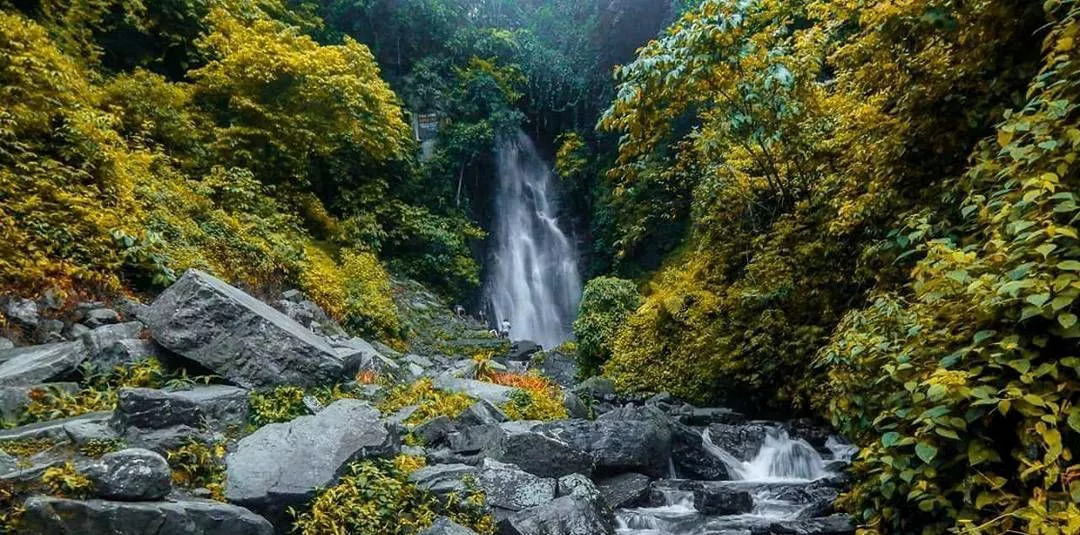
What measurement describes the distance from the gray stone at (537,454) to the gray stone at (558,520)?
0.86 metres

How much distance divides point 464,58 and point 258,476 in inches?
865

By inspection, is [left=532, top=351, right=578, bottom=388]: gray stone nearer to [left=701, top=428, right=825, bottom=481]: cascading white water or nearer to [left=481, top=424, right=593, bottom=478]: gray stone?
[left=701, top=428, right=825, bottom=481]: cascading white water

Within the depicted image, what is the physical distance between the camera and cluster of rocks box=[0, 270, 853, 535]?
12.4ft

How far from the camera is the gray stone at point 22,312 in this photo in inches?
221

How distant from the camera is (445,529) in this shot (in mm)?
4297

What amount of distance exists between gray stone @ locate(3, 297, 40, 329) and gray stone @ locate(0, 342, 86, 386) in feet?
1.29

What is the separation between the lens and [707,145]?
800cm

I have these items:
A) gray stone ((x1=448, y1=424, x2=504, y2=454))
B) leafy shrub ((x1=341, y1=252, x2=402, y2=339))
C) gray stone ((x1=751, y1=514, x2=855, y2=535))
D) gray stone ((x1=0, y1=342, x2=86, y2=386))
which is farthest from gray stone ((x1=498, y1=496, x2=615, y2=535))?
leafy shrub ((x1=341, y1=252, x2=402, y2=339))

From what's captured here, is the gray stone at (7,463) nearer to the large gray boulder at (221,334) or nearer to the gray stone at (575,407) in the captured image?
the large gray boulder at (221,334)

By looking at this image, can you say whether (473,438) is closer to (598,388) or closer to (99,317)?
(99,317)

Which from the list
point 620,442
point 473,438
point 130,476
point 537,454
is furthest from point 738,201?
point 130,476

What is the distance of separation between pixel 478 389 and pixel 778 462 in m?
4.13

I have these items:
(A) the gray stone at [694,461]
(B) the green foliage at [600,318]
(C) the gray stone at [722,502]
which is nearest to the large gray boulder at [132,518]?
(C) the gray stone at [722,502]

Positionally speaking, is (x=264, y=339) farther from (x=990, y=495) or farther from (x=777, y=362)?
(x=777, y=362)
